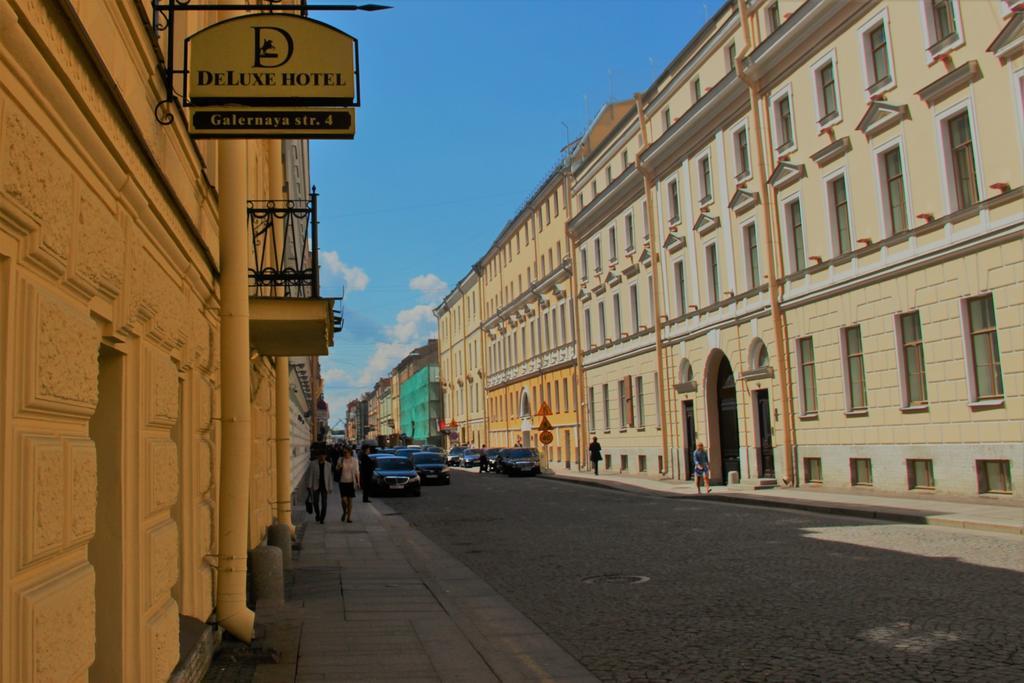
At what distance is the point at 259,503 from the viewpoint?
1251 centimetres

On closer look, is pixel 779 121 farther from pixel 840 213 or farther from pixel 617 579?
pixel 617 579

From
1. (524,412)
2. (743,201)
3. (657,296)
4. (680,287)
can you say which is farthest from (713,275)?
(524,412)

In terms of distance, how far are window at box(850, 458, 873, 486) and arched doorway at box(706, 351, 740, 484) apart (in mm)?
7684

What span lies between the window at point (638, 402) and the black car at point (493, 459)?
984cm

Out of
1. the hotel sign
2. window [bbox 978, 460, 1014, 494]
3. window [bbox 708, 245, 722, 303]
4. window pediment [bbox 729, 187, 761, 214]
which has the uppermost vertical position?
window pediment [bbox 729, 187, 761, 214]

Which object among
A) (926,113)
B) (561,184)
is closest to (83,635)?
(926,113)

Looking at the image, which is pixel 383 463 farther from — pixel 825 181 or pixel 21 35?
pixel 21 35

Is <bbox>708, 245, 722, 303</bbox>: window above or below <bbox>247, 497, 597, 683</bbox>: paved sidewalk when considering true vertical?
above

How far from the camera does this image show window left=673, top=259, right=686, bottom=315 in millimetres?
35344

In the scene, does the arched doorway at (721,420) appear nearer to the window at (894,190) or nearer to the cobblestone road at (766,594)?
the window at (894,190)

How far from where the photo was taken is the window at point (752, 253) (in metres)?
29.5

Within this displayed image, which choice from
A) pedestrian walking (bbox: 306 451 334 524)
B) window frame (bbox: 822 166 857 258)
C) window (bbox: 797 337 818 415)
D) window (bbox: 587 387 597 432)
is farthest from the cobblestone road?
window (bbox: 587 387 597 432)

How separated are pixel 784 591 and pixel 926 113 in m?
14.9

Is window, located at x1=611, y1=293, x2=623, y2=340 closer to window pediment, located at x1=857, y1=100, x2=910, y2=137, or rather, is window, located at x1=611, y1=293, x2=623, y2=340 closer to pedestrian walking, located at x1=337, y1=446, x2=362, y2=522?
window pediment, located at x1=857, y1=100, x2=910, y2=137
